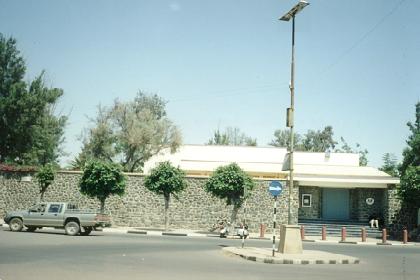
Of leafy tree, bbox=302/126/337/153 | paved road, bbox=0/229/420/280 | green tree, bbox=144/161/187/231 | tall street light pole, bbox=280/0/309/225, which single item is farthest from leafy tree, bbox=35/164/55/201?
leafy tree, bbox=302/126/337/153

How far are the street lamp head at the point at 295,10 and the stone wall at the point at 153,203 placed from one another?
17.9 meters

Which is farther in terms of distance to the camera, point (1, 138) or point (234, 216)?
point (1, 138)

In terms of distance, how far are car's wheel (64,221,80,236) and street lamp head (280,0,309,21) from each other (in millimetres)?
14710

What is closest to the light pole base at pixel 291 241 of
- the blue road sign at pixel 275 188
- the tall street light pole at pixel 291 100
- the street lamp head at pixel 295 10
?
the tall street light pole at pixel 291 100

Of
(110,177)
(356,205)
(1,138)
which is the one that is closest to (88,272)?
(110,177)

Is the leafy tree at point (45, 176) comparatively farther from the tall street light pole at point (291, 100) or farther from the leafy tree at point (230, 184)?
the tall street light pole at point (291, 100)

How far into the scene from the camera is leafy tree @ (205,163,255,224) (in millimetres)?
29906

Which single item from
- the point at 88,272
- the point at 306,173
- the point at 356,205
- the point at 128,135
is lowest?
the point at 88,272

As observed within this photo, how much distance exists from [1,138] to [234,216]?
2682 cm

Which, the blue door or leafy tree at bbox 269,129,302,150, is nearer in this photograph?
the blue door

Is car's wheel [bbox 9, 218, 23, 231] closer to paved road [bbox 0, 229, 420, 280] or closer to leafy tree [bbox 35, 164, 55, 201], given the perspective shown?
paved road [bbox 0, 229, 420, 280]

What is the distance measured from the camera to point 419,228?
1198 inches

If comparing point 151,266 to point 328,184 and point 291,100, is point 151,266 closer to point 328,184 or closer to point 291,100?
point 291,100

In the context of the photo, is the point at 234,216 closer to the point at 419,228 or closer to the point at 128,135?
the point at 419,228
